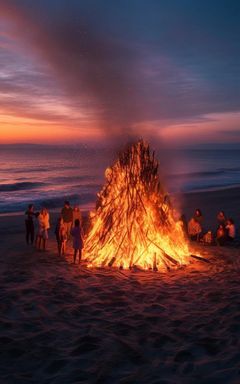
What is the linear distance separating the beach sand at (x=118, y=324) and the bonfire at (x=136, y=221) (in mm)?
512

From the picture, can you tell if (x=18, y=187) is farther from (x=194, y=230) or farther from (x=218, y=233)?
(x=218, y=233)

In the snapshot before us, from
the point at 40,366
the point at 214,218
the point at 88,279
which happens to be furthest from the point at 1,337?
the point at 214,218

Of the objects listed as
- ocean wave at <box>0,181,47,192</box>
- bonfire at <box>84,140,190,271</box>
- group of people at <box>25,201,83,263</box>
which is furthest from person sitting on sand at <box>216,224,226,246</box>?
ocean wave at <box>0,181,47,192</box>

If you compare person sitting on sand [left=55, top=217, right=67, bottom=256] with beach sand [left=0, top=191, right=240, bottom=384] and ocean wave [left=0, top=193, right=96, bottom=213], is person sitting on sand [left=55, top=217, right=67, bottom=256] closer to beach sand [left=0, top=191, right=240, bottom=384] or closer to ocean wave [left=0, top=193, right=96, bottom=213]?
beach sand [left=0, top=191, right=240, bottom=384]

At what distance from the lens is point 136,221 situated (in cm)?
907

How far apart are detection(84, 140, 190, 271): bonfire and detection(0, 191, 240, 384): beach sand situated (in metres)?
0.51

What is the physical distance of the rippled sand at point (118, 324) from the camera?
180 inches

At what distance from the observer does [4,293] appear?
708cm

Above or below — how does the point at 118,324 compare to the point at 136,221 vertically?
below

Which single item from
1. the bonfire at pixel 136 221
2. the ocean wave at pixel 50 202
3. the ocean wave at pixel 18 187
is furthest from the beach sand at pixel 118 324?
the ocean wave at pixel 18 187

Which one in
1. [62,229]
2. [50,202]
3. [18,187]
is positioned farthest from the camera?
[18,187]

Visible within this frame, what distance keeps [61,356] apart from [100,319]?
1241 mm

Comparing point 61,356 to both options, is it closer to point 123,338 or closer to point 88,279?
point 123,338

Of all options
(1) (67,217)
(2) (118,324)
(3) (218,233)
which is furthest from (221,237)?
(2) (118,324)
